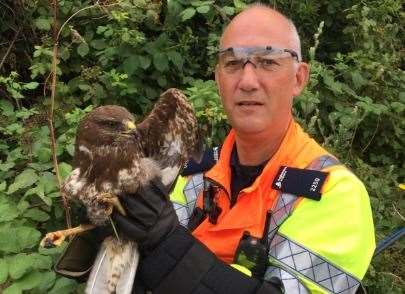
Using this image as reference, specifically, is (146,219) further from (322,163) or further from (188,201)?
(322,163)

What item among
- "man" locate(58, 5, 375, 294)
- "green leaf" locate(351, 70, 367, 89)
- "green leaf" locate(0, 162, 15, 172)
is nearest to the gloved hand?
"man" locate(58, 5, 375, 294)

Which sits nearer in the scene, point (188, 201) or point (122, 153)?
point (122, 153)

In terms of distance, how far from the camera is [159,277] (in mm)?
2244

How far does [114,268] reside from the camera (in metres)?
2.46

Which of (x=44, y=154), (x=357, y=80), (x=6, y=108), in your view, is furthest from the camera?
(x=357, y=80)

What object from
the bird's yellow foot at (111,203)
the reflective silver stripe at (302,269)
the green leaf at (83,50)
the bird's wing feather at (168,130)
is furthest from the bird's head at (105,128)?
the green leaf at (83,50)

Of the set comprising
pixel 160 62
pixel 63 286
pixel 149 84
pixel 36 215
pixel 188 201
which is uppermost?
pixel 160 62

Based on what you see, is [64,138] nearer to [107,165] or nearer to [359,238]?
[107,165]

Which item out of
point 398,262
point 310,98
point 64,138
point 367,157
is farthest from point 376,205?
point 64,138

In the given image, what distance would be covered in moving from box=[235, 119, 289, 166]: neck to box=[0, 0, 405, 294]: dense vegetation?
3.60ft

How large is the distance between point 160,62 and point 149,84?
33 cm

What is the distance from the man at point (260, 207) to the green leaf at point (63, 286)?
67 cm

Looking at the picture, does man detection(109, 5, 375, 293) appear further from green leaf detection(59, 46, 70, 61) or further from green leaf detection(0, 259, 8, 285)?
green leaf detection(59, 46, 70, 61)

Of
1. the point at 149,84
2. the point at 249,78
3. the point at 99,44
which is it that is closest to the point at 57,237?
the point at 249,78
